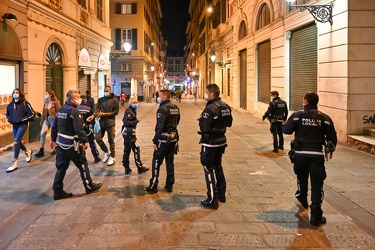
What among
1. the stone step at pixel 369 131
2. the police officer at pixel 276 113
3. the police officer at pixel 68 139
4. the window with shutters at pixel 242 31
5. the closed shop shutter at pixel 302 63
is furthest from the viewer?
the window with shutters at pixel 242 31

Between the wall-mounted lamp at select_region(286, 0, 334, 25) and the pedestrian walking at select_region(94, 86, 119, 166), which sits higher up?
the wall-mounted lamp at select_region(286, 0, 334, 25)

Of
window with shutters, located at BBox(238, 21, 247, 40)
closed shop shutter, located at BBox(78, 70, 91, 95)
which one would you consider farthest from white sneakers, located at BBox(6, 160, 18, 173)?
window with shutters, located at BBox(238, 21, 247, 40)

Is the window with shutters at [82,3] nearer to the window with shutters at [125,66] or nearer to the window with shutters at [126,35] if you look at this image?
the window with shutters at [126,35]

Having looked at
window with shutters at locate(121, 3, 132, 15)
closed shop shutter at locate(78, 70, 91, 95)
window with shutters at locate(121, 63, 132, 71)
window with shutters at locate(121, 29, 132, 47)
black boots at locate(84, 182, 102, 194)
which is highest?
window with shutters at locate(121, 3, 132, 15)

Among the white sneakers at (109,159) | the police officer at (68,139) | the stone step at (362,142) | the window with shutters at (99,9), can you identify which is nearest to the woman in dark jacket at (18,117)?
the white sneakers at (109,159)

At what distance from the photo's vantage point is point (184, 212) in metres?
5.72

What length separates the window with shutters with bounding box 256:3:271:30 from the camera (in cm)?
2005

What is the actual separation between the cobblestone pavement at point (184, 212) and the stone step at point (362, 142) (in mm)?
999

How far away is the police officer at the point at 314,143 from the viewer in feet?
17.4

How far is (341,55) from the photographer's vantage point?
11.4 metres

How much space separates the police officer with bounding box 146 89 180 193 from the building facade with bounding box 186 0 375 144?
669cm

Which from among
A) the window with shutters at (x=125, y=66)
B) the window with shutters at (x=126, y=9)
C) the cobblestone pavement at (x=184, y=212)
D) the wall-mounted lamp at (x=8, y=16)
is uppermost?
the window with shutters at (x=126, y=9)

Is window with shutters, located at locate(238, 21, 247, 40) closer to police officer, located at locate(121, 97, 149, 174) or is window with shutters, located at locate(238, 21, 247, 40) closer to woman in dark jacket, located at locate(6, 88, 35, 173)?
police officer, located at locate(121, 97, 149, 174)

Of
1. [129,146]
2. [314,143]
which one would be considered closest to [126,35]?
[129,146]
